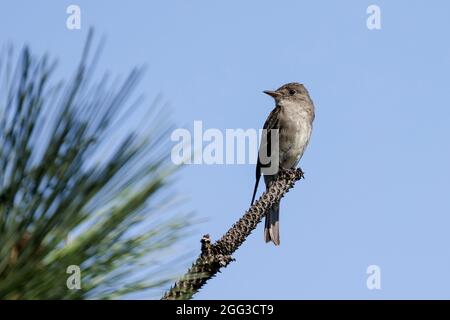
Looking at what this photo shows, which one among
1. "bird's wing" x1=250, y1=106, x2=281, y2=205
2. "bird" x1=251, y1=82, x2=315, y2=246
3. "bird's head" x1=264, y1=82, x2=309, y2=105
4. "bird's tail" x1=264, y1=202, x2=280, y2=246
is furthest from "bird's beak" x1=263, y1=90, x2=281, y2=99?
"bird's tail" x1=264, y1=202, x2=280, y2=246

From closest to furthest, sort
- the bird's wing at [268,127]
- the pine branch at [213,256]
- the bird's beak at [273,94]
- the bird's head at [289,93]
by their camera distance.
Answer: the pine branch at [213,256], the bird's wing at [268,127], the bird's head at [289,93], the bird's beak at [273,94]

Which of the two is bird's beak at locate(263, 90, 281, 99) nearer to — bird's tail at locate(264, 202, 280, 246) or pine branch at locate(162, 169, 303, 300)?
bird's tail at locate(264, 202, 280, 246)

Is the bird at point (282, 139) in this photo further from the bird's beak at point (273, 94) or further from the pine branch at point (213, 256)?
the pine branch at point (213, 256)

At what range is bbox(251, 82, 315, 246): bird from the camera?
11.0m

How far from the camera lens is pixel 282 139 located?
36.3ft

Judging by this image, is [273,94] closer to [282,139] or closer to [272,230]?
[282,139]

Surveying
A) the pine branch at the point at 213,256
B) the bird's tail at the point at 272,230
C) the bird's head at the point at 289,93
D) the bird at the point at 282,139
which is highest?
the bird's head at the point at 289,93

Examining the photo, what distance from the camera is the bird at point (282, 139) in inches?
432

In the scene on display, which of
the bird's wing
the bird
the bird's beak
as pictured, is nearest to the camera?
the bird

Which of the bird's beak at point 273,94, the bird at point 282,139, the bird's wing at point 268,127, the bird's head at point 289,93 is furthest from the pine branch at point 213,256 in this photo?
the bird's beak at point 273,94

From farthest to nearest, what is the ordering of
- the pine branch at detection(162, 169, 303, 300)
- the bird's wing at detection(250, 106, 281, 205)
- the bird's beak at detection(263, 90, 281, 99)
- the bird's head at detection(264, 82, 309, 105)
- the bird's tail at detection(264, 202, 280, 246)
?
1. the bird's beak at detection(263, 90, 281, 99)
2. the bird's head at detection(264, 82, 309, 105)
3. the bird's wing at detection(250, 106, 281, 205)
4. the bird's tail at detection(264, 202, 280, 246)
5. the pine branch at detection(162, 169, 303, 300)

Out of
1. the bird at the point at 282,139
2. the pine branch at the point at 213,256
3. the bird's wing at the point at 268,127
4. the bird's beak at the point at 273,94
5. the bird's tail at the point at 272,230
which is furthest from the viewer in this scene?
the bird's beak at the point at 273,94

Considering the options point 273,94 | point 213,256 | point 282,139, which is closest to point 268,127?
point 282,139
